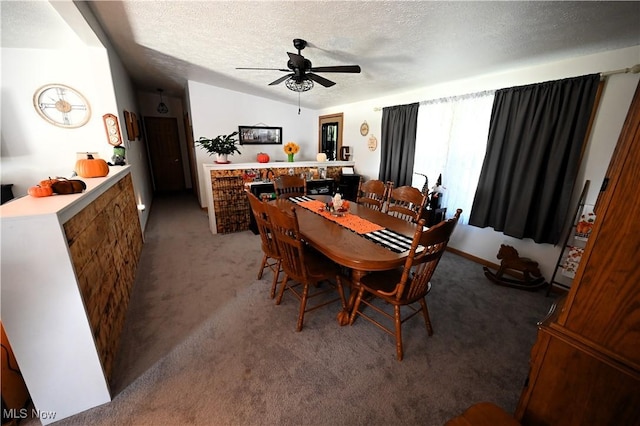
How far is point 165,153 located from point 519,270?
7.66 metres

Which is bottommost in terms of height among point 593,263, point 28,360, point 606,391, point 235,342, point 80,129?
point 235,342

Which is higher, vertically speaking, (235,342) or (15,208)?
(15,208)

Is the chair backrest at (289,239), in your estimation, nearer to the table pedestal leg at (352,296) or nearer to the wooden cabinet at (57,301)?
the table pedestal leg at (352,296)

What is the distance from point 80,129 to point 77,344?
2.77 metres

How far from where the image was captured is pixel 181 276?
2.50 meters

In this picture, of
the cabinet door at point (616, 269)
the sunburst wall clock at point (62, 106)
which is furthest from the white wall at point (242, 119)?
the cabinet door at point (616, 269)

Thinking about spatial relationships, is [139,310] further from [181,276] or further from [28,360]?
[28,360]

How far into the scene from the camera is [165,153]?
6.37 m

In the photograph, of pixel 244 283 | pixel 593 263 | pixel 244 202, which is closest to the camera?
pixel 593 263

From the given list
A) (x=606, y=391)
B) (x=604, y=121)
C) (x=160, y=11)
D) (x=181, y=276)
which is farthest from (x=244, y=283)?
(x=604, y=121)

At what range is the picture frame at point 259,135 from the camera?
4.94 m

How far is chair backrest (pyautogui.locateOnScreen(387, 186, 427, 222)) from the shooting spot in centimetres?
219
